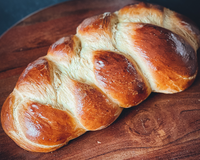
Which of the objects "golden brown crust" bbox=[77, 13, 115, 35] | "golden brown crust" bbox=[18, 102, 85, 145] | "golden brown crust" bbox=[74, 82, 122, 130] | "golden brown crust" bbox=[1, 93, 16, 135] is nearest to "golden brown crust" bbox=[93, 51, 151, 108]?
"golden brown crust" bbox=[74, 82, 122, 130]

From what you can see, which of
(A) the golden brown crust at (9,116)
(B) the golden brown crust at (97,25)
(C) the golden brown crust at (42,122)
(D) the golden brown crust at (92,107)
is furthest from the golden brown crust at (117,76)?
(A) the golden brown crust at (9,116)

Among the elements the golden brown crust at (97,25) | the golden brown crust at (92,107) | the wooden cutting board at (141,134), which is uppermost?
the golden brown crust at (97,25)

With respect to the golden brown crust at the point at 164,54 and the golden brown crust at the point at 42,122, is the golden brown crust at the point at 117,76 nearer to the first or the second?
the golden brown crust at the point at 164,54

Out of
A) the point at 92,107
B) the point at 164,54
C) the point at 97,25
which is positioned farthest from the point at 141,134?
the point at 97,25

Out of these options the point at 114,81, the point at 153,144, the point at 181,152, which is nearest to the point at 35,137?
the point at 114,81

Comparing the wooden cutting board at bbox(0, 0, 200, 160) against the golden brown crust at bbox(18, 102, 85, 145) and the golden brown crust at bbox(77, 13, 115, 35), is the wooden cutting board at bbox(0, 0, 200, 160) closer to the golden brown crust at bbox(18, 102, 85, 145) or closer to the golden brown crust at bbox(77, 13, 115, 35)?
the golden brown crust at bbox(18, 102, 85, 145)

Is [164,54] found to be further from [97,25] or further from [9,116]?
[9,116]
